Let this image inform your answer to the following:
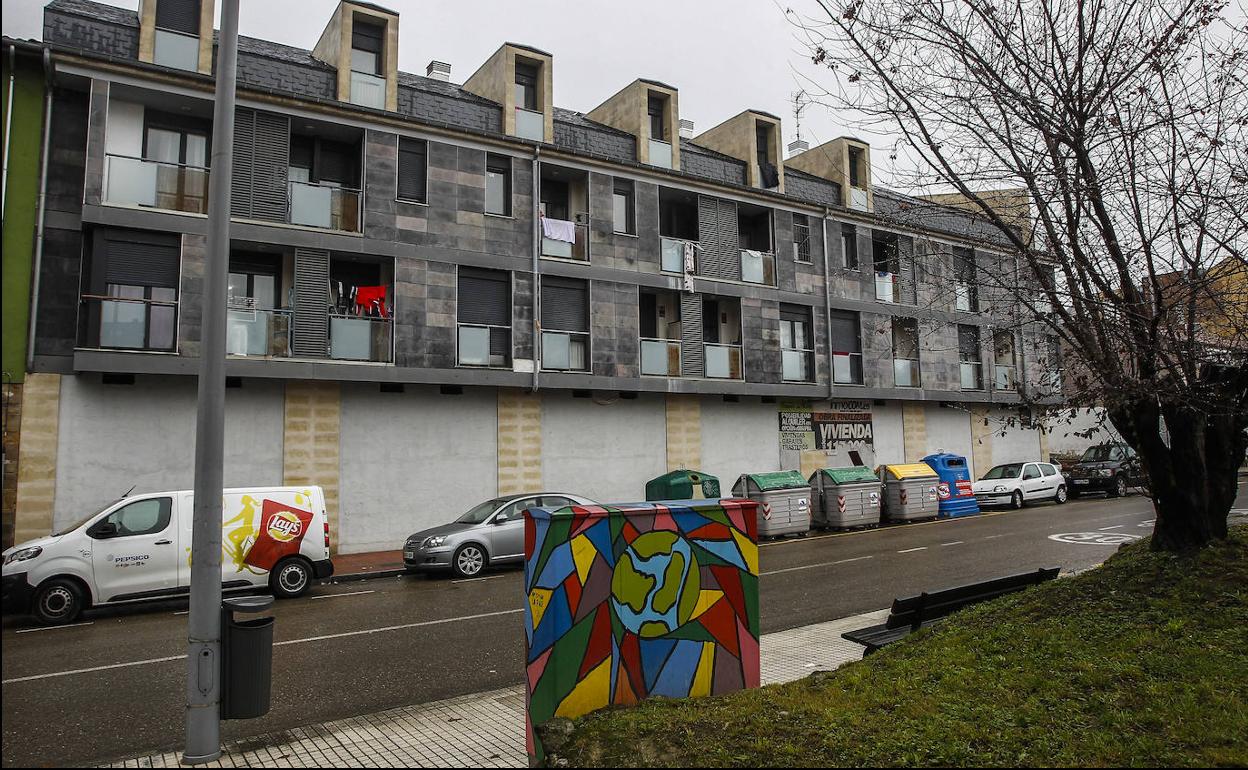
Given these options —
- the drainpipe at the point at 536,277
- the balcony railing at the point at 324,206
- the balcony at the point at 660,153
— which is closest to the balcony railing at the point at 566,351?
the drainpipe at the point at 536,277

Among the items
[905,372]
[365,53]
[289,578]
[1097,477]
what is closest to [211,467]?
[289,578]

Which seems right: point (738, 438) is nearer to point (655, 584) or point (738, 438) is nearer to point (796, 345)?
point (796, 345)

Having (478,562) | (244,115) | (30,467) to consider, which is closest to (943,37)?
(478,562)

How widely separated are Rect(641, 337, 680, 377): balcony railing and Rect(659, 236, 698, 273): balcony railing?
2.05 metres

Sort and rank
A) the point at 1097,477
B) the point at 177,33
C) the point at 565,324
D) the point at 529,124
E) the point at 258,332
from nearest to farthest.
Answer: the point at 258,332 < the point at 177,33 < the point at 565,324 < the point at 529,124 < the point at 1097,477

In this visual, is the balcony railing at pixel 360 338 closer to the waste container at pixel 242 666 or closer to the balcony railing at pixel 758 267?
A: the balcony railing at pixel 758 267

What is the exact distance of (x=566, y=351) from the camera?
20.4m

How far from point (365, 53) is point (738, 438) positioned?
557 inches

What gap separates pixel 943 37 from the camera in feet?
23.8

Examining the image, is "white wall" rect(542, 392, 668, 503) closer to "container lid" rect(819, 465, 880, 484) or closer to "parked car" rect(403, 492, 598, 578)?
"container lid" rect(819, 465, 880, 484)

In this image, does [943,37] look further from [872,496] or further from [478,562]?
[872,496]

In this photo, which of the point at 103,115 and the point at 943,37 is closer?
the point at 943,37

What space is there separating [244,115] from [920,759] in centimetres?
1773

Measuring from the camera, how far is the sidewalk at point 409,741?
5.32 metres
